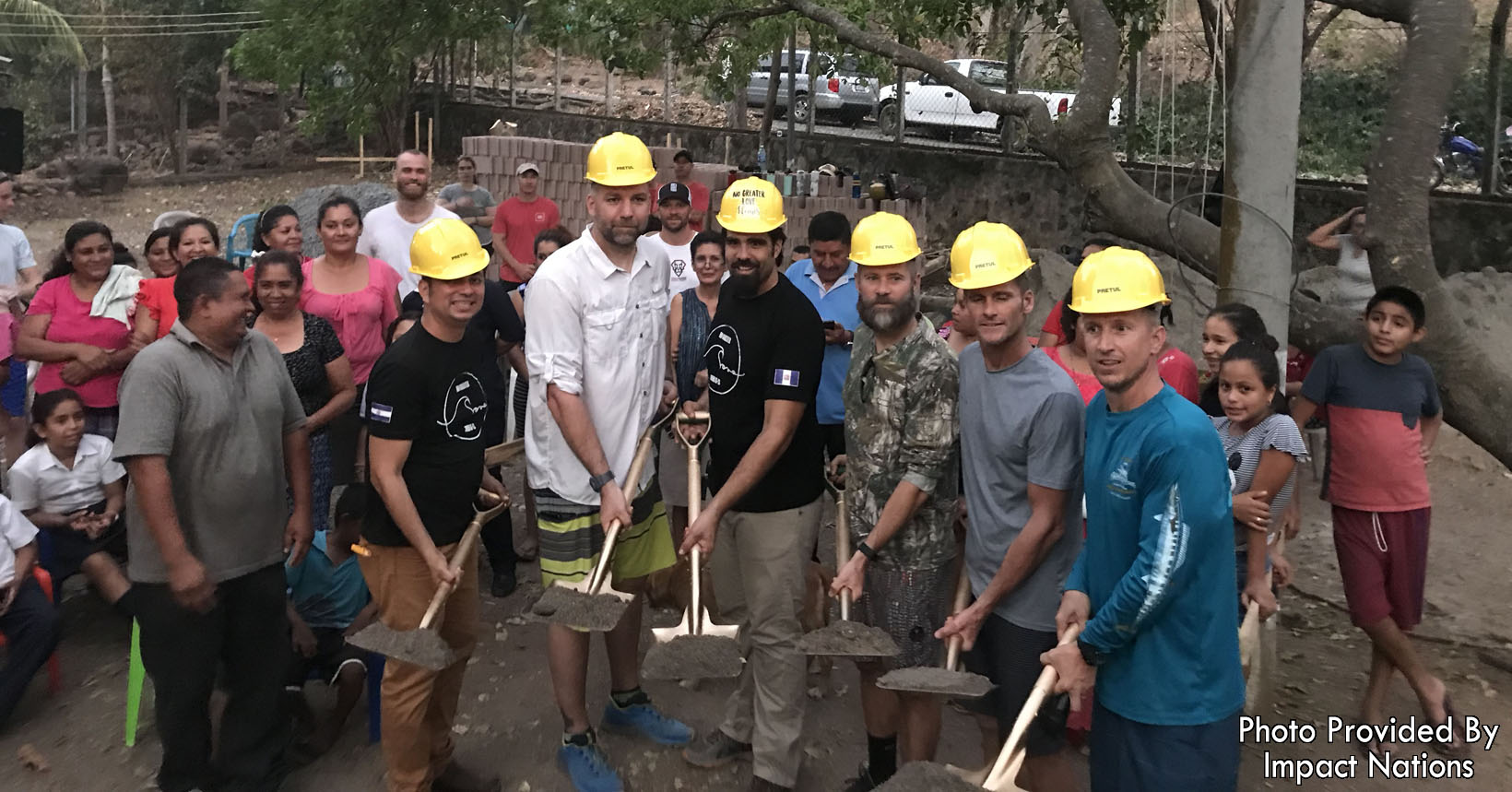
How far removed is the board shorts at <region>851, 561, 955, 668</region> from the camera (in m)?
3.99

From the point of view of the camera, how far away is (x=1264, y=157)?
5.14 meters

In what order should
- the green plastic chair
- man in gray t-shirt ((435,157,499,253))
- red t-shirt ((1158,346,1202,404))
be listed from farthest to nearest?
man in gray t-shirt ((435,157,499,253)) < red t-shirt ((1158,346,1202,404)) < the green plastic chair

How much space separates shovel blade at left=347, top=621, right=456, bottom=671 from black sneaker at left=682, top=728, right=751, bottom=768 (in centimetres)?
114

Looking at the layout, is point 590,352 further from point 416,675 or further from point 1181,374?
point 1181,374

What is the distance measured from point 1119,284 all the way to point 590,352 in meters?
2.03

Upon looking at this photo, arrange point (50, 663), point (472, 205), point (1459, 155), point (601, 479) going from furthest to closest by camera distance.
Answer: point (472, 205) < point (1459, 155) < point (50, 663) < point (601, 479)

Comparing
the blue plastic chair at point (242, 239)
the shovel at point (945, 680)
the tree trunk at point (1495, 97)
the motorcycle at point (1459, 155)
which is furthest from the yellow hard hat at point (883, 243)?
the motorcycle at point (1459, 155)

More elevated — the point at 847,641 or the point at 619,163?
the point at 619,163

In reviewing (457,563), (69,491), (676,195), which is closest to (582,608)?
(457,563)

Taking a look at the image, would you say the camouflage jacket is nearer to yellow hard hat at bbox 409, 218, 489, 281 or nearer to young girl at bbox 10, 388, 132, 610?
yellow hard hat at bbox 409, 218, 489, 281

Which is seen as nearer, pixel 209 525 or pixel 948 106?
pixel 209 525

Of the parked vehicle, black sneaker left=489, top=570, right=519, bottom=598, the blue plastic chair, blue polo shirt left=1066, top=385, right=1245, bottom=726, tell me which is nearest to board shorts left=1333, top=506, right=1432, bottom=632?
blue polo shirt left=1066, top=385, right=1245, bottom=726

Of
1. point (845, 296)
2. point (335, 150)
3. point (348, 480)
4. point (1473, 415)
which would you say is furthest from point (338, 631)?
point (335, 150)

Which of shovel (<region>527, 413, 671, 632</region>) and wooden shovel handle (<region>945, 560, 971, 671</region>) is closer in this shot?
wooden shovel handle (<region>945, 560, 971, 671</region>)
